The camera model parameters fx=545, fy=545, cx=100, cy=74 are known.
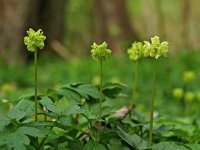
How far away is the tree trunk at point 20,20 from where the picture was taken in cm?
795

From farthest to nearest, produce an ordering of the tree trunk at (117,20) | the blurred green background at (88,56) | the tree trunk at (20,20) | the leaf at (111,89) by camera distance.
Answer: the tree trunk at (117,20) → the tree trunk at (20,20) → the blurred green background at (88,56) → the leaf at (111,89)

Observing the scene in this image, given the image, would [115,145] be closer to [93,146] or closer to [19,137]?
[93,146]

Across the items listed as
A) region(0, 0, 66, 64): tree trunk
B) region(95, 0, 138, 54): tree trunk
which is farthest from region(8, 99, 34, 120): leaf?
region(95, 0, 138, 54): tree trunk

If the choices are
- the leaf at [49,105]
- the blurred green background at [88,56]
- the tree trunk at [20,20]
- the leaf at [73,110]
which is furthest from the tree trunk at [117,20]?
the leaf at [73,110]

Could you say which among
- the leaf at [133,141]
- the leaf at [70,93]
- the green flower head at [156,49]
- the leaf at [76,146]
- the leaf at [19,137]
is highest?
the green flower head at [156,49]

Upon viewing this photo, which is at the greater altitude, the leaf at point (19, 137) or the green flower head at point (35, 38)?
the green flower head at point (35, 38)

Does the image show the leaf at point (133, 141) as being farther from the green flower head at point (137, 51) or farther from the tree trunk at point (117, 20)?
the tree trunk at point (117, 20)

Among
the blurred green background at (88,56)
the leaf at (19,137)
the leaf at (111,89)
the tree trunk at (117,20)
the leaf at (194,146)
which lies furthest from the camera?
the tree trunk at (117,20)

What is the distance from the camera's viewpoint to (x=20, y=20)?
7.95 metres

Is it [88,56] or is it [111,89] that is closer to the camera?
[111,89]

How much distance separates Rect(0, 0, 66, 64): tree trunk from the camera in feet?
26.1

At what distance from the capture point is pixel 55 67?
697 cm

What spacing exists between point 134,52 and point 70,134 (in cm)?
47

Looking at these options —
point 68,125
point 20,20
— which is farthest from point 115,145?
point 20,20
